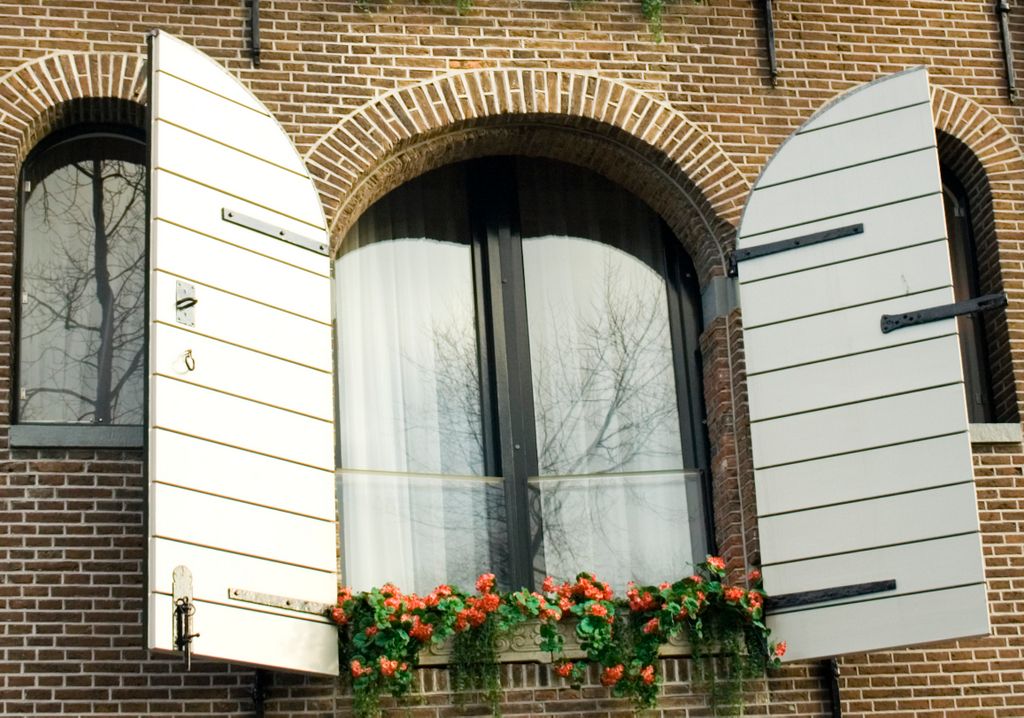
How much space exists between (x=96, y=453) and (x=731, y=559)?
139 inches

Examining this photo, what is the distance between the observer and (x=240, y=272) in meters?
10.8

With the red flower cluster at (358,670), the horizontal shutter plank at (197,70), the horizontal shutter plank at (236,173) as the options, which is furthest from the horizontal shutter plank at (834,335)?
the horizontal shutter plank at (197,70)

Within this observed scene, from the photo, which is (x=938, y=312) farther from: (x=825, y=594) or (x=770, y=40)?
(x=770, y=40)

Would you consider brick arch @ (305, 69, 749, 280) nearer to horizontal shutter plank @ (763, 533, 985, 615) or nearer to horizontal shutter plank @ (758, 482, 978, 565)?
horizontal shutter plank @ (758, 482, 978, 565)

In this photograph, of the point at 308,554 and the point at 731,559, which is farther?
the point at 731,559

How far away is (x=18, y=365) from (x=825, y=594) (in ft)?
15.0

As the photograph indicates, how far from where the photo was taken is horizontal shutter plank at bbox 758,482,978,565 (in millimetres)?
10898

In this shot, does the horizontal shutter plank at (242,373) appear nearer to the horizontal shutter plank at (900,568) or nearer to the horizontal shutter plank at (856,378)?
the horizontal shutter plank at (856,378)

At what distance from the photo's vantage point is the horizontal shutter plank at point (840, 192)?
11.6 metres

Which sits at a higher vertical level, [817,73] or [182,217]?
[817,73]

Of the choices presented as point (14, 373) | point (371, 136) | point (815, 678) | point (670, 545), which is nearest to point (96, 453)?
point (14, 373)

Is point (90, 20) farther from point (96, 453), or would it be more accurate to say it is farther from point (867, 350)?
point (867, 350)

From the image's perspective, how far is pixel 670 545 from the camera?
12086 mm

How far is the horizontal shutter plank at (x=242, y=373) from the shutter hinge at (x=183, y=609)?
1.00 metres
